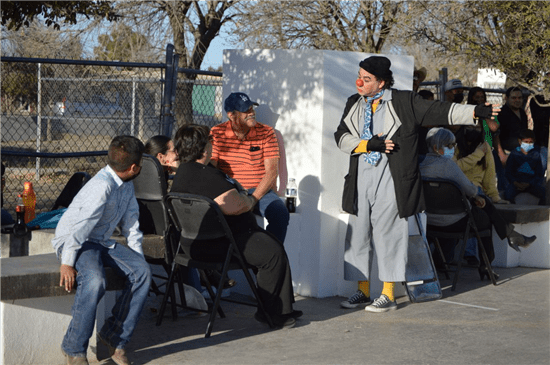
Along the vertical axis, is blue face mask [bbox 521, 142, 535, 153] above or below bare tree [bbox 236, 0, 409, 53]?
below

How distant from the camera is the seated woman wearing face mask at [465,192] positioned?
7.11 m

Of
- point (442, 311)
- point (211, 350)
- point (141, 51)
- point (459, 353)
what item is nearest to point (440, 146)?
point (442, 311)

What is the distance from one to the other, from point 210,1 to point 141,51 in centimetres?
190

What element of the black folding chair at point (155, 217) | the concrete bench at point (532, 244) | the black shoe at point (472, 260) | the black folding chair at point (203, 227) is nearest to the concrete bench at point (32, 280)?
the black folding chair at point (203, 227)

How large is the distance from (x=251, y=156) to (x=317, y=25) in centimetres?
960

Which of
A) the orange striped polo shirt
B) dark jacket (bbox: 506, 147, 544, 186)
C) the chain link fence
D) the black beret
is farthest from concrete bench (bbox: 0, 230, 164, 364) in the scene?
dark jacket (bbox: 506, 147, 544, 186)

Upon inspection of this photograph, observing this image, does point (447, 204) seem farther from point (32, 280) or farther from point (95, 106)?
point (95, 106)

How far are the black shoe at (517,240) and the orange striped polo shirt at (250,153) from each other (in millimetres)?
2653

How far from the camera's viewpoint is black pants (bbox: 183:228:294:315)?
18.0 ft

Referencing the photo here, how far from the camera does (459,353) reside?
520 cm

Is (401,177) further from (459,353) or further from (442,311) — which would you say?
(459,353)

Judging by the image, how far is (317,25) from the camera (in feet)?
51.3

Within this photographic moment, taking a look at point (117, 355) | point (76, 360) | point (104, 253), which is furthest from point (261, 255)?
point (76, 360)

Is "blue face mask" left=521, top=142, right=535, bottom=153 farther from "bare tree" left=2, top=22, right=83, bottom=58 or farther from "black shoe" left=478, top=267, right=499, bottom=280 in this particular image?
"bare tree" left=2, top=22, right=83, bottom=58
